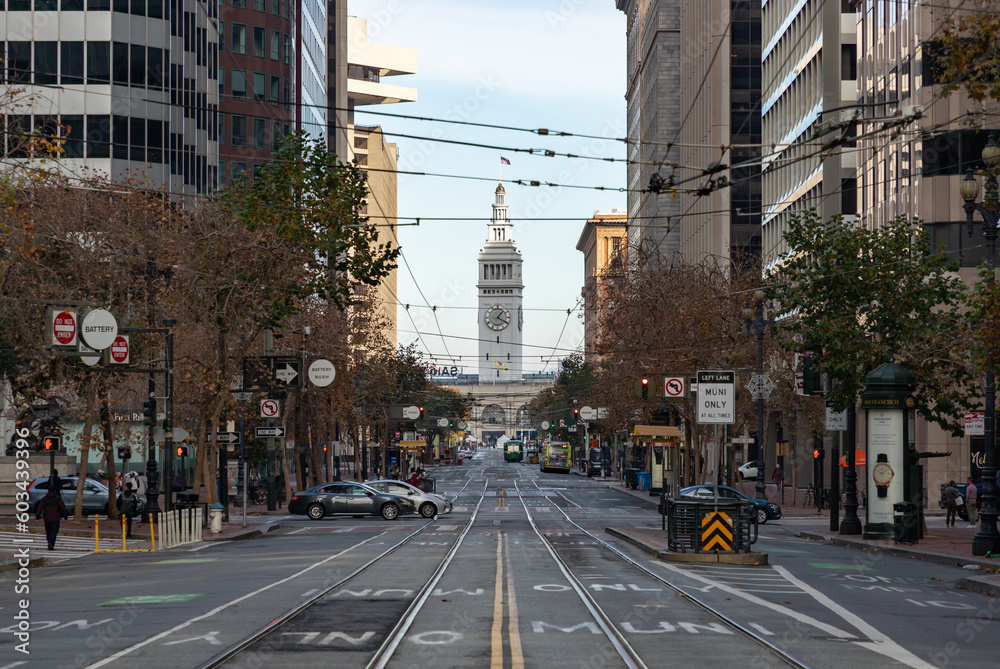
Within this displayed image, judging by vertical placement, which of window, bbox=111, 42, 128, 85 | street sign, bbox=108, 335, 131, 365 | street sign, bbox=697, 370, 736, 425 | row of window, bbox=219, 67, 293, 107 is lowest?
street sign, bbox=697, 370, 736, 425

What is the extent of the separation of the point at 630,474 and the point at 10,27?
1859 inches

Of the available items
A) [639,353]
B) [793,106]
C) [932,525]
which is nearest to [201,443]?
[639,353]

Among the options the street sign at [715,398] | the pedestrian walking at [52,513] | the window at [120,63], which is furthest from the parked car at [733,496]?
the window at [120,63]

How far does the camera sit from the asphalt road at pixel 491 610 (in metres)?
13.1

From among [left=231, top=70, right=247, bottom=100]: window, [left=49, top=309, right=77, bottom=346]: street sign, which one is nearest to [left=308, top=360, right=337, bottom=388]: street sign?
[left=49, top=309, right=77, bottom=346]: street sign

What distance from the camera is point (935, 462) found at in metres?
50.8

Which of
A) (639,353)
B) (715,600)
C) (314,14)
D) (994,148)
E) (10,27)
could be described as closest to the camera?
(715,600)

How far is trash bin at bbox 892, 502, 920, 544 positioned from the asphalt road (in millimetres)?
2571

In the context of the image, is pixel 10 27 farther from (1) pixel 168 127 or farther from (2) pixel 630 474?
(2) pixel 630 474

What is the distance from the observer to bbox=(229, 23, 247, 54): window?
9031 cm

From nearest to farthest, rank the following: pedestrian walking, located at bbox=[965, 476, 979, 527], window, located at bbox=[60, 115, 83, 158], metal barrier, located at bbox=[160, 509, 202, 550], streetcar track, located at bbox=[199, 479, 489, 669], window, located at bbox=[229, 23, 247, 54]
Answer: streetcar track, located at bbox=[199, 479, 489, 669]
metal barrier, located at bbox=[160, 509, 202, 550]
pedestrian walking, located at bbox=[965, 476, 979, 527]
window, located at bbox=[60, 115, 83, 158]
window, located at bbox=[229, 23, 247, 54]

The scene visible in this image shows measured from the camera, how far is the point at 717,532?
2577 centimetres

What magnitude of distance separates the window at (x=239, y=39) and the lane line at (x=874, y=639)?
7812 centimetres

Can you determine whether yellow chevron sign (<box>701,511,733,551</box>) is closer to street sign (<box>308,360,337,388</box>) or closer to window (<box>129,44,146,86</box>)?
street sign (<box>308,360,337,388</box>)
